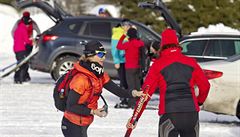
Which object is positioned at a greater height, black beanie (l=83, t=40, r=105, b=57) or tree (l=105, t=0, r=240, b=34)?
tree (l=105, t=0, r=240, b=34)

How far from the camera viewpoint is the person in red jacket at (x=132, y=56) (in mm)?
11961

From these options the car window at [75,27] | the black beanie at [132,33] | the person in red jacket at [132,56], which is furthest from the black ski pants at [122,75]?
the car window at [75,27]

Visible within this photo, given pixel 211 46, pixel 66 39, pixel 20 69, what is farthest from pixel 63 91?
pixel 20 69

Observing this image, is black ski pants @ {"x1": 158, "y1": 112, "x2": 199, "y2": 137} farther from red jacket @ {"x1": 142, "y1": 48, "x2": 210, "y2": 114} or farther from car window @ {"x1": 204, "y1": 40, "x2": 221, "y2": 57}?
car window @ {"x1": 204, "y1": 40, "x2": 221, "y2": 57}

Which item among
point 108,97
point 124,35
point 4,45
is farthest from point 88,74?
point 4,45

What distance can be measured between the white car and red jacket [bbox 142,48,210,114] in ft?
13.5

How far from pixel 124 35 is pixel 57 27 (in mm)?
4586

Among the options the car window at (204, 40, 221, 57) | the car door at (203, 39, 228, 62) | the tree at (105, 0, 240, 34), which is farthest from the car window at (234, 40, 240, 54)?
the tree at (105, 0, 240, 34)

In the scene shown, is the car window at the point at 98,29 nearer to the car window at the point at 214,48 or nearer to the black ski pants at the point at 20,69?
the black ski pants at the point at 20,69

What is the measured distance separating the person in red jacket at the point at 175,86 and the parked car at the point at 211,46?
23.6 feet

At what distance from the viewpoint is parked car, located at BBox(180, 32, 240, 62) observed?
1362 centimetres

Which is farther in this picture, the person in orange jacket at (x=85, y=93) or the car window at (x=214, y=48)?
the car window at (x=214, y=48)

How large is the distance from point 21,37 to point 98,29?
1.83 m

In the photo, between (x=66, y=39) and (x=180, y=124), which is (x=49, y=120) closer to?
(x=180, y=124)
